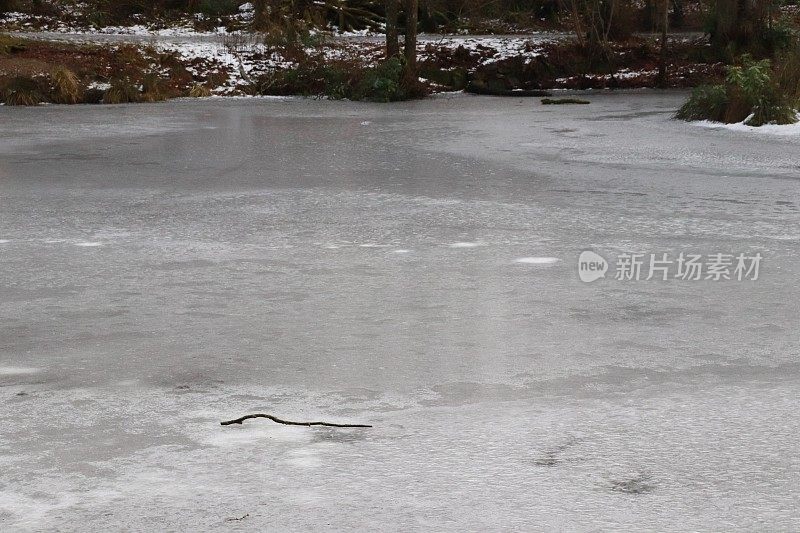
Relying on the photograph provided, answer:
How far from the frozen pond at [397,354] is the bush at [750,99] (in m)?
4.40

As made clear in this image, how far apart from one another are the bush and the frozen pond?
440 centimetres

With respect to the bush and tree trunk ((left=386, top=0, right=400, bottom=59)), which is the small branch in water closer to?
the bush

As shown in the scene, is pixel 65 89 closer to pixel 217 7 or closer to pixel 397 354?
pixel 217 7

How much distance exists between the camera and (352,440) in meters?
3.51

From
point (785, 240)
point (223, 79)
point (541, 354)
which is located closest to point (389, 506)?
point (541, 354)

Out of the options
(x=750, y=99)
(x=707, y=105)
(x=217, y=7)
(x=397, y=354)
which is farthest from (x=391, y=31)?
(x=397, y=354)

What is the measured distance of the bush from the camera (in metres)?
14.1

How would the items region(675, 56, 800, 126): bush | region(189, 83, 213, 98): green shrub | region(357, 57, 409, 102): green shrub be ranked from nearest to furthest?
region(675, 56, 800, 126): bush → region(357, 57, 409, 102): green shrub → region(189, 83, 213, 98): green shrub

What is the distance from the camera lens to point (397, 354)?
448 cm

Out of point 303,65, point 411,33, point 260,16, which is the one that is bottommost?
point 303,65

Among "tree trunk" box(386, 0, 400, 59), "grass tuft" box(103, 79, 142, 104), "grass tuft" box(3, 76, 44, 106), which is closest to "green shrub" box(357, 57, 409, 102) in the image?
"tree trunk" box(386, 0, 400, 59)

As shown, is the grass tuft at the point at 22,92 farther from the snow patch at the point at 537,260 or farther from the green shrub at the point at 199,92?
the snow patch at the point at 537,260

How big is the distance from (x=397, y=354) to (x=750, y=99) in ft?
36.8

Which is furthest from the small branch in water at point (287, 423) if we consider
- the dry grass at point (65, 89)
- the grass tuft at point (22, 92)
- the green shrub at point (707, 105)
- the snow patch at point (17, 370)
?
the dry grass at point (65, 89)
